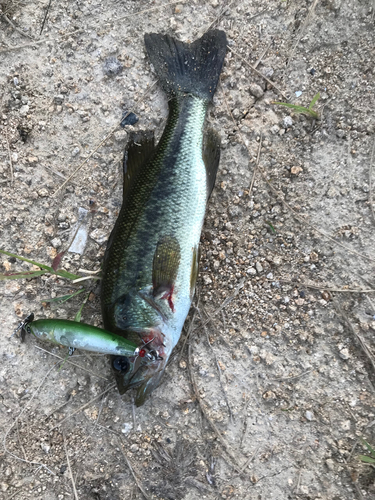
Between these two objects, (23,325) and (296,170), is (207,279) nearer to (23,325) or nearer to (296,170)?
(296,170)

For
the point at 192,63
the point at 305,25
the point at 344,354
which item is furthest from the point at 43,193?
the point at 344,354

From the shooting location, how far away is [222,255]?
130 inches

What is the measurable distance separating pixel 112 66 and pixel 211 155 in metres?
1.39

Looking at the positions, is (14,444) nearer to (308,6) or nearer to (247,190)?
(247,190)

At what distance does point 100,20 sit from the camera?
346 centimetres

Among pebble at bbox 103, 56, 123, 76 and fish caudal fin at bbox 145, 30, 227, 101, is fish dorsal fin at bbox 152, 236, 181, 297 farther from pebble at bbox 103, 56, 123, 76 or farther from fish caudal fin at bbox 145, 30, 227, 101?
pebble at bbox 103, 56, 123, 76

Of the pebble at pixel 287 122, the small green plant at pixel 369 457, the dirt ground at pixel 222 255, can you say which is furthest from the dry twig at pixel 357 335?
the pebble at pixel 287 122

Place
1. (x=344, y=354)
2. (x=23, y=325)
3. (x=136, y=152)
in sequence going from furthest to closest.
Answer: (x=136, y=152) < (x=23, y=325) < (x=344, y=354)

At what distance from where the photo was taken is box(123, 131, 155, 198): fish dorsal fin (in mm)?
3182

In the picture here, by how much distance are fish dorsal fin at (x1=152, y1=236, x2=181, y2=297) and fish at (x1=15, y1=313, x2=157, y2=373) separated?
1.65 ft

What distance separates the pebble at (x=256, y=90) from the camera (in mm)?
3346

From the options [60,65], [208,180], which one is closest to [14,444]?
[208,180]

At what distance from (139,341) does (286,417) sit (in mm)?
1498

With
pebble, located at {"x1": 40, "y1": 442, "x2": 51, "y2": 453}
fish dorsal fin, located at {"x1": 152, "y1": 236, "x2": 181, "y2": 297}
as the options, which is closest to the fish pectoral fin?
fish dorsal fin, located at {"x1": 152, "y1": 236, "x2": 181, "y2": 297}
